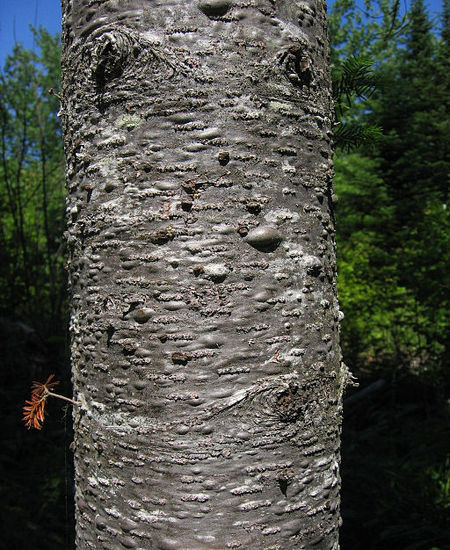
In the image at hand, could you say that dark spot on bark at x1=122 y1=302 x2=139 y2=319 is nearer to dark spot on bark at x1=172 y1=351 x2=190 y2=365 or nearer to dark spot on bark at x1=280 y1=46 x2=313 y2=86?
dark spot on bark at x1=172 y1=351 x2=190 y2=365

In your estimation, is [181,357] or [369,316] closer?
[181,357]

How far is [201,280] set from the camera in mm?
997

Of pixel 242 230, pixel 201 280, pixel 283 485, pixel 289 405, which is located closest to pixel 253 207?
pixel 242 230

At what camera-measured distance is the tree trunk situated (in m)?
1.00

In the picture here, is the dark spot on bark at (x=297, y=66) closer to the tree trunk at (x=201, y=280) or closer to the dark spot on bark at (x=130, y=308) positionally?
the tree trunk at (x=201, y=280)

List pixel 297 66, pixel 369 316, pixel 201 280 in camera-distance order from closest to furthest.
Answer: pixel 201 280
pixel 297 66
pixel 369 316

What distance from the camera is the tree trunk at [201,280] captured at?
3.28ft

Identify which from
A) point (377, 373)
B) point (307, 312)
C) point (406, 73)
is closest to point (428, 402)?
point (377, 373)

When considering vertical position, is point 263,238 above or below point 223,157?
below

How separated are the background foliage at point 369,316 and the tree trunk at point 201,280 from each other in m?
0.99

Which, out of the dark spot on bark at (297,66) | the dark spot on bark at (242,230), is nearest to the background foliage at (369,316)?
the dark spot on bark at (297,66)

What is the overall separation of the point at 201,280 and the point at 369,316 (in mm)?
6478

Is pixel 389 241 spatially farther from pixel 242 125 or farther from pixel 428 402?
pixel 242 125

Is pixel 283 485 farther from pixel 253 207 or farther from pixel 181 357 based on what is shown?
pixel 253 207
